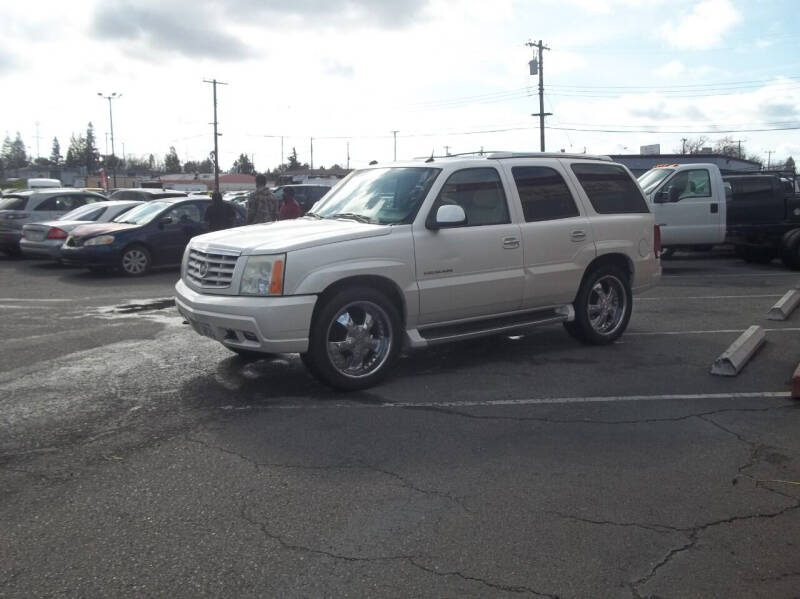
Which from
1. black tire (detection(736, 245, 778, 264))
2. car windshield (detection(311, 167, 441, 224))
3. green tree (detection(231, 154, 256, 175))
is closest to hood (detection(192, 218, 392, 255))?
car windshield (detection(311, 167, 441, 224))

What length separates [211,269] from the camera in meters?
6.55

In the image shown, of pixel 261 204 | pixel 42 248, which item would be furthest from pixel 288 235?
pixel 42 248

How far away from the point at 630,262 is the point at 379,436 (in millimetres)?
4320

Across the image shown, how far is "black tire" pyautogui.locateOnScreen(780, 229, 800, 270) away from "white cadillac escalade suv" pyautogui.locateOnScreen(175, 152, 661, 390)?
338 inches

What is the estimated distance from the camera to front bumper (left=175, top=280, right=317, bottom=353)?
19.8 ft

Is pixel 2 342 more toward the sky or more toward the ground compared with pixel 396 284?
more toward the ground

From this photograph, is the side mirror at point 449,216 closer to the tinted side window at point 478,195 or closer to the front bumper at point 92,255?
the tinted side window at point 478,195

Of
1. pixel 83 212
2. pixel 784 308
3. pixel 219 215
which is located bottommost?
pixel 784 308

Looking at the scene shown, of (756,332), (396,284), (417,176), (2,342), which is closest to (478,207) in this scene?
(417,176)

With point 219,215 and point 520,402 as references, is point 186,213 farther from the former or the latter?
point 520,402

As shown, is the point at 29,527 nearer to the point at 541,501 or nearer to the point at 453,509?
the point at 453,509

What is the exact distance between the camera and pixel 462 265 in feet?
23.3

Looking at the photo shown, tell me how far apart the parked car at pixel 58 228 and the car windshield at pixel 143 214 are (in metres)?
1.01

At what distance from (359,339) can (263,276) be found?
972 millimetres
